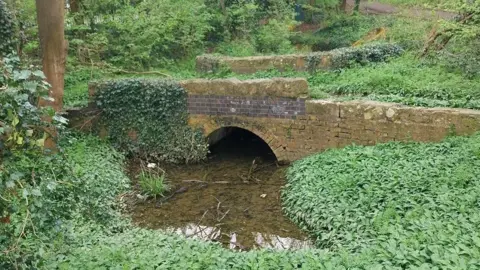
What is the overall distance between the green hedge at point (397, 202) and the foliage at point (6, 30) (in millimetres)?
7535

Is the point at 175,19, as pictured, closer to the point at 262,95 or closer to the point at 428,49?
the point at 262,95

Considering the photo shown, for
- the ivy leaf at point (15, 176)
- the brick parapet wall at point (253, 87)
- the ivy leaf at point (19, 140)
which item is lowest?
the brick parapet wall at point (253, 87)

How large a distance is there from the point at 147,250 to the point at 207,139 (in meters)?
5.46

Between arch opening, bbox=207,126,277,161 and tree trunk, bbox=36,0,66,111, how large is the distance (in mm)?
3910

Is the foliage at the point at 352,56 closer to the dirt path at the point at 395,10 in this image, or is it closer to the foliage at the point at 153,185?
the dirt path at the point at 395,10

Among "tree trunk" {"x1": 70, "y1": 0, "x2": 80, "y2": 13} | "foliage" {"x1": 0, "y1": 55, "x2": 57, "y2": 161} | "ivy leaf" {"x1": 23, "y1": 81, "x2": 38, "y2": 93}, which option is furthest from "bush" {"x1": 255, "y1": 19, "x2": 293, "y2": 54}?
"ivy leaf" {"x1": 23, "y1": 81, "x2": 38, "y2": 93}

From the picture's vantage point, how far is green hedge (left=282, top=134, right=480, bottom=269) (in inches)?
178

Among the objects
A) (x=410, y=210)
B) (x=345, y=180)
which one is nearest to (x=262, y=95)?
(x=345, y=180)

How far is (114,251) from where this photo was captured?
5.02 m

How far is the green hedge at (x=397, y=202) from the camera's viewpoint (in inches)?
178

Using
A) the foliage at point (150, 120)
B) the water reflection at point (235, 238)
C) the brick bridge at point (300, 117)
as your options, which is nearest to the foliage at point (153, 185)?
the water reflection at point (235, 238)

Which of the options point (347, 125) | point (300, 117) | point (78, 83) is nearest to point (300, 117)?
point (300, 117)

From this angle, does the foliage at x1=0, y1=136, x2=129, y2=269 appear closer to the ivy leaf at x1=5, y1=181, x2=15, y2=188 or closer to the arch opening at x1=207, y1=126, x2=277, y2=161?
the ivy leaf at x1=5, y1=181, x2=15, y2=188

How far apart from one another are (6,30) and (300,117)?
7409 mm
